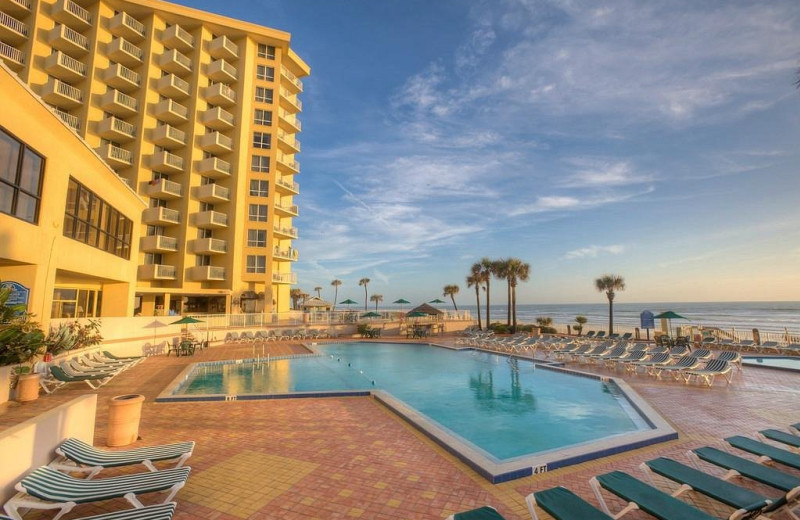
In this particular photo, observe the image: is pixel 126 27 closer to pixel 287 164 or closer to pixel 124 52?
pixel 124 52

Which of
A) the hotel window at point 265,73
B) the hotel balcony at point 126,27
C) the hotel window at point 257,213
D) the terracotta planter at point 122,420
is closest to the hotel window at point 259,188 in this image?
the hotel window at point 257,213

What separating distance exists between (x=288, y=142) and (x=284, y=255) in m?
11.5

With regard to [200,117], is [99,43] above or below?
above

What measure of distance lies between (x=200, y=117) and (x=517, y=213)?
32406mm

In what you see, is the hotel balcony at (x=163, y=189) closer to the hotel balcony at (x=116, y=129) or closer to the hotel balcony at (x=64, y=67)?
the hotel balcony at (x=116, y=129)

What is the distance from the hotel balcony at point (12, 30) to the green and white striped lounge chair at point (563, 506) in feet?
152

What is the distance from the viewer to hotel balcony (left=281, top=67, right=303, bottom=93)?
38.2 metres

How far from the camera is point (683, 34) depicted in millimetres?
13344

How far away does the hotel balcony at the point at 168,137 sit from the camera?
32.2m

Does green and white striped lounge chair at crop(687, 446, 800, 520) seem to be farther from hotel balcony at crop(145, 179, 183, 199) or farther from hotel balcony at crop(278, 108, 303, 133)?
hotel balcony at crop(278, 108, 303, 133)

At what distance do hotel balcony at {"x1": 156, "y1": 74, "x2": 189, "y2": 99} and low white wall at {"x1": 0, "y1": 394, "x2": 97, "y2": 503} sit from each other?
117 feet

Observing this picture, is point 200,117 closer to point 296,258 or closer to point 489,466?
point 296,258

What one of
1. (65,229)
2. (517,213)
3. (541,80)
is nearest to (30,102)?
(65,229)

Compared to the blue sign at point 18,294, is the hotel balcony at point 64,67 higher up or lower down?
higher up
